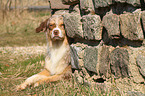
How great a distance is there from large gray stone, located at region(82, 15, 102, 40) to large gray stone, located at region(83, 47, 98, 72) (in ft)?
0.62

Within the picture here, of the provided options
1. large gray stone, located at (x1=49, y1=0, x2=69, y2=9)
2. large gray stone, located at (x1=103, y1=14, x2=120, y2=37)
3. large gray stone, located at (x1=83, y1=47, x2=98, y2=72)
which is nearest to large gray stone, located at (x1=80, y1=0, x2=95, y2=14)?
large gray stone, located at (x1=103, y1=14, x2=120, y2=37)

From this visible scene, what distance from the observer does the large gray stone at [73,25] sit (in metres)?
3.53

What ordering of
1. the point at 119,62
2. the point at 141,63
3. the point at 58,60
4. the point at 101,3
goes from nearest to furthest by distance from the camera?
the point at 141,63 → the point at 119,62 → the point at 101,3 → the point at 58,60

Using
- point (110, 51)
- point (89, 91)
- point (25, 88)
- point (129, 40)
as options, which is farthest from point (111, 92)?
point (25, 88)

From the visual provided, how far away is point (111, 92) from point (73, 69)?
109 centimetres

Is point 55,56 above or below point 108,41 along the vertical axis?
below

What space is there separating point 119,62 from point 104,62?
0.30 m

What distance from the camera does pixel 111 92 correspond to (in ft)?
9.90

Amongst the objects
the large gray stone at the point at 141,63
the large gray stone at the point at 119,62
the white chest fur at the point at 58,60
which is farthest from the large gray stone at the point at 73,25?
the large gray stone at the point at 141,63

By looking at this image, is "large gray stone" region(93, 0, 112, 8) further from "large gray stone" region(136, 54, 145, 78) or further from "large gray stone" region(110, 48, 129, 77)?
"large gray stone" region(136, 54, 145, 78)

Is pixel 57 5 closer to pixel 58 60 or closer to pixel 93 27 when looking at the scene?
pixel 58 60

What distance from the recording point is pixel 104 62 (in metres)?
3.13

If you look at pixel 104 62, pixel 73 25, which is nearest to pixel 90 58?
pixel 104 62

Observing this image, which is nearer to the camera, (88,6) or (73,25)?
(88,6)
